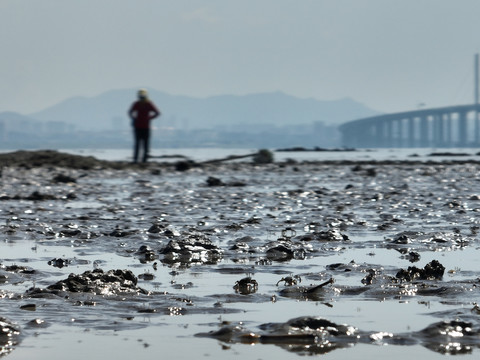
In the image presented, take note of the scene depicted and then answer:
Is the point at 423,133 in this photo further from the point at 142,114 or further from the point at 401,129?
the point at 142,114

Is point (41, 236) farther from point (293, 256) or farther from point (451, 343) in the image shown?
point (451, 343)

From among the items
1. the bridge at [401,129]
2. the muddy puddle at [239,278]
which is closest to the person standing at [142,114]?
the muddy puddle at [239,278]

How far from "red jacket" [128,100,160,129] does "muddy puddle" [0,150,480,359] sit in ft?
37.3

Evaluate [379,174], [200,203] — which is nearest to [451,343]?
[200,203]

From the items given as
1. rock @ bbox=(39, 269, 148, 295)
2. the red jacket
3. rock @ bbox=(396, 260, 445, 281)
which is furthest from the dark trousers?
rock @ bbox=(39, 269, 148, 295)

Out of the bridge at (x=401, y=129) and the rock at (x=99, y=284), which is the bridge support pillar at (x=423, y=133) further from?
the rock at (x=99, y=284)

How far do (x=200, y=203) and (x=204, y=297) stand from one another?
330 inches

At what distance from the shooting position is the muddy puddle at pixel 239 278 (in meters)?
4.25

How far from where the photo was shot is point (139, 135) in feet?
86.5

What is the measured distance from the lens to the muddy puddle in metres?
4.25

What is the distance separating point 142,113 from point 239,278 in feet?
65.2

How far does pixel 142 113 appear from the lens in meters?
25.9

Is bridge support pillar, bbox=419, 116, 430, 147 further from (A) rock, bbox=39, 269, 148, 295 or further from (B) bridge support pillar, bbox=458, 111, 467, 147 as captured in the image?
(A) rock, bbox=39, 269, 148, 295

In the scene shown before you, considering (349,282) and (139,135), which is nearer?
(349,282)
